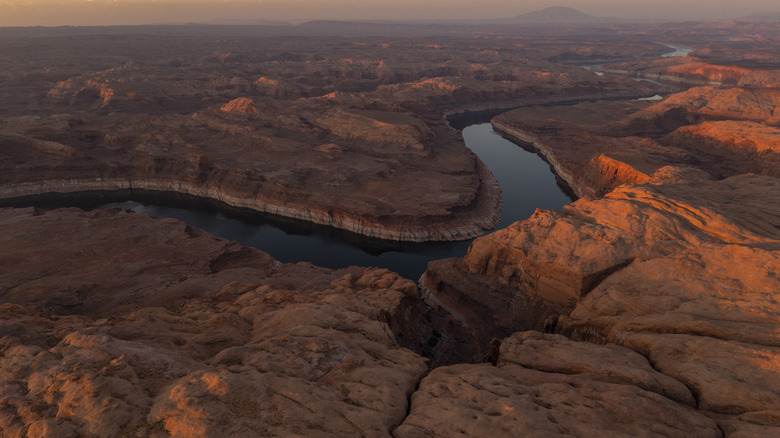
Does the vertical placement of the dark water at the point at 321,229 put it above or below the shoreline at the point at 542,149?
below

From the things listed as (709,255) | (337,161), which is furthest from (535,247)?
(337,161)

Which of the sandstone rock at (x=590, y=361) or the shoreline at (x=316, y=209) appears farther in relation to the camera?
the shoreline at (x=316, y=209)

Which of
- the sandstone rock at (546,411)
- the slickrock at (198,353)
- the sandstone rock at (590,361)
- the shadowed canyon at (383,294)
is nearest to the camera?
the slickrock at (198,353)

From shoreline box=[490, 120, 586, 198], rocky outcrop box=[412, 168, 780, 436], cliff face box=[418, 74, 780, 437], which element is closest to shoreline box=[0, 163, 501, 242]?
cliff face box=[418, 74, 780, 437]

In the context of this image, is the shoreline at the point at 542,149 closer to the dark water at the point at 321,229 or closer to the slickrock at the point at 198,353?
the dark water at the point at 321,229

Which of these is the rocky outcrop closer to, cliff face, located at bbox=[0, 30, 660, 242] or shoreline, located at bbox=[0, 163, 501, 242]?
shoreline, located at bbox=[0, 163, 501, 242]

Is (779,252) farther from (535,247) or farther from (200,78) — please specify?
Result: (200,78)

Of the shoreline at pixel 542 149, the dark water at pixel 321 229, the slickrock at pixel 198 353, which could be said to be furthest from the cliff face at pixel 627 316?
the shoreline at pixel 542 149

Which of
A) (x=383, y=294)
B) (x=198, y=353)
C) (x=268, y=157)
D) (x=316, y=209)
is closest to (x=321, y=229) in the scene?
(x=316, y=209)

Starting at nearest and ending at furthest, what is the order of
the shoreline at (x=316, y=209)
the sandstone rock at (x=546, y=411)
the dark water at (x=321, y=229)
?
the sandstone rock at (x=546, y=411) → the dark water at (x=321, y=229) → the shoreline at (x=316, y=209)
